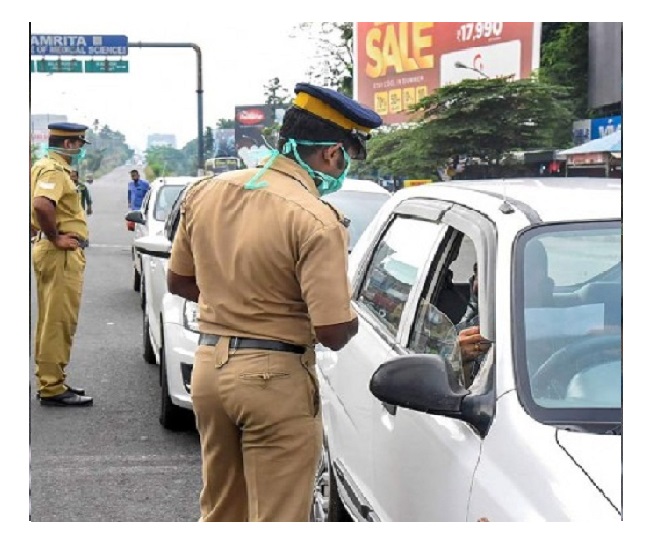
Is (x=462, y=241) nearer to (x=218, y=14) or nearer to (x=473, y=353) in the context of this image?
(x=473, y=353)

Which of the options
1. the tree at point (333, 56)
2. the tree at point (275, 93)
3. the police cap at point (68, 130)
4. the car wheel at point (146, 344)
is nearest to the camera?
the tree at point (333, 56)

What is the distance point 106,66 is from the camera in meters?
3.23

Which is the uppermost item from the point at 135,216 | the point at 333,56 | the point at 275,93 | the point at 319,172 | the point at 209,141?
the point at 333,56

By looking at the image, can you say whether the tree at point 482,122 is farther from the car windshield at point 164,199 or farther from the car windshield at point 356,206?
the car windshield at point 164,199

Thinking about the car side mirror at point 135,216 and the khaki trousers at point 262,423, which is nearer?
the khaki trousers at point 262,423

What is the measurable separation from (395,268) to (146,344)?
8.36ft

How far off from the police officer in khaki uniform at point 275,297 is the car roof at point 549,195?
1.34 ft

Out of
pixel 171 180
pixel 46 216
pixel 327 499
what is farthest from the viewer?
pixel 46 216

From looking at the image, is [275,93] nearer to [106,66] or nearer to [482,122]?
[106,66]

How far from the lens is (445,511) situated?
2344 millimetres

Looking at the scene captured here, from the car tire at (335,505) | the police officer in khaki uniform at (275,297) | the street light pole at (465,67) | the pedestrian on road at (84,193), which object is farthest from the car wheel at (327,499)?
the pedestrian on road at (84,193)

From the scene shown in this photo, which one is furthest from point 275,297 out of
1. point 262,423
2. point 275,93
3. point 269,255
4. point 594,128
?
point 594,128

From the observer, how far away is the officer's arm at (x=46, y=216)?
15.3ft

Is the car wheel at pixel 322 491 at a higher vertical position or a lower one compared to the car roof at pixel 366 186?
lower
